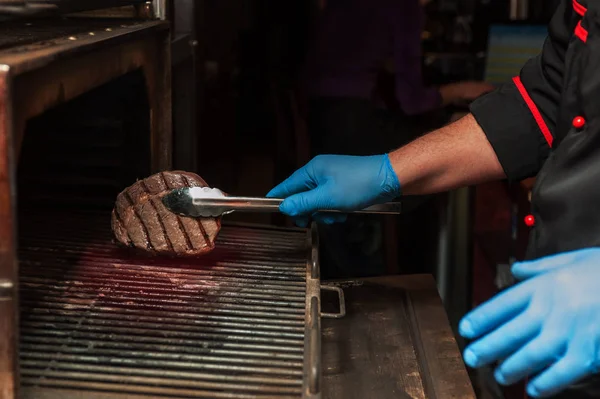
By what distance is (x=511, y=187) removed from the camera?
2.95 m

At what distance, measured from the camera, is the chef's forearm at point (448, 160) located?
1702mm

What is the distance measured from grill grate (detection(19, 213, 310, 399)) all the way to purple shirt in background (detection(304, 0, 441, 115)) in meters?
1.47

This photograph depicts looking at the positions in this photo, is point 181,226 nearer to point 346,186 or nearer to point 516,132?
point 346,186

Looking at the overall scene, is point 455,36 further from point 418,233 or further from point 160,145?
point 160,145

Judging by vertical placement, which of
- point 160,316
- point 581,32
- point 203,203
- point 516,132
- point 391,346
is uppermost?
point 581,32

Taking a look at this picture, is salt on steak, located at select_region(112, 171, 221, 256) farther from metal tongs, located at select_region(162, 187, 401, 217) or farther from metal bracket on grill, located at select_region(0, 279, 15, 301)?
metal bracket on grill, located at select_region(0, 279, 15, 301)

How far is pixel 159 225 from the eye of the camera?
5.58 ft

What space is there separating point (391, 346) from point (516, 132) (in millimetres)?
577

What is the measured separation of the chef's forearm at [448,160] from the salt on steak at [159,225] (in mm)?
482

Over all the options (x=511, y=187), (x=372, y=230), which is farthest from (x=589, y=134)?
(x=372, y=230)

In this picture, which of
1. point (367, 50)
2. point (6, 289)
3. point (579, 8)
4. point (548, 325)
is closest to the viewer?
point (6, 289)

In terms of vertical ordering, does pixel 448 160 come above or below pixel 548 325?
above

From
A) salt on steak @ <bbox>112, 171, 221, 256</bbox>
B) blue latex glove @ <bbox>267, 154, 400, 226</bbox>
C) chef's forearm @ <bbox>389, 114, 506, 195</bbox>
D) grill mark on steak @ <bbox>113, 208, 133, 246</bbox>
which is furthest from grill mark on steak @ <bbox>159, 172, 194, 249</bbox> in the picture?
chef's forearm @ <bbox>389, 114, 506, 195</bbox>

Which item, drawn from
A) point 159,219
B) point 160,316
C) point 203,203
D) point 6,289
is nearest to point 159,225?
point 159,219
